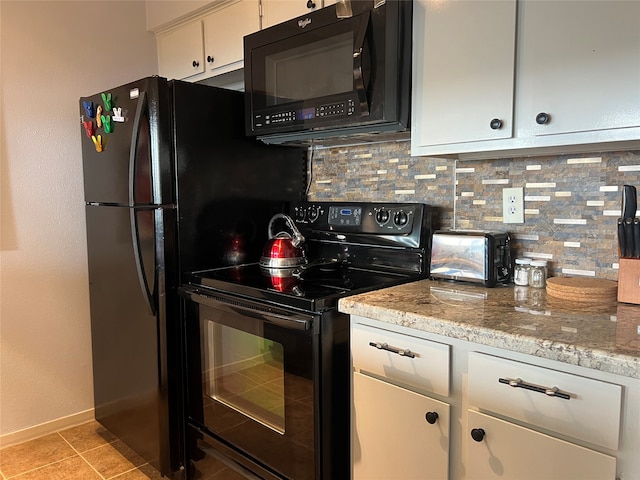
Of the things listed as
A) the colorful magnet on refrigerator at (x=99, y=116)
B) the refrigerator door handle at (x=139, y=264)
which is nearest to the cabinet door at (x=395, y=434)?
the refrigerator door handle at (x=139, y=264)

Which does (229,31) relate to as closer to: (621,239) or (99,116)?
(99,116)

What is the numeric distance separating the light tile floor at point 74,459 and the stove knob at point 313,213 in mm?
1271

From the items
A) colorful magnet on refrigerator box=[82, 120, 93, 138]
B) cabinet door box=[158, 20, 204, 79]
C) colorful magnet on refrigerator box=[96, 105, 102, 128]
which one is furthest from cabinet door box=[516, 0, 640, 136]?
colorful magnet on refrigerator box=[82, 120, 93, 138]

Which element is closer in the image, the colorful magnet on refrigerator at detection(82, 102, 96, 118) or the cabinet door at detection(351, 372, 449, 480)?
the cabinet door at detection(351, 372, 449, 480)

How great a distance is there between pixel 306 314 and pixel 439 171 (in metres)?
0.80

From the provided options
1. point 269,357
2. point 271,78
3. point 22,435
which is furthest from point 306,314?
point 22,435

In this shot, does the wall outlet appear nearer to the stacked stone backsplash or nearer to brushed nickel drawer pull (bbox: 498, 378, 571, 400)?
the stacked stone backsplash

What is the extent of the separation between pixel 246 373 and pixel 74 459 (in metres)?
1.15

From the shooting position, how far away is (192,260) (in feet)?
6.57

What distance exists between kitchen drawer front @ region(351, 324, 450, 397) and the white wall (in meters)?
1.76

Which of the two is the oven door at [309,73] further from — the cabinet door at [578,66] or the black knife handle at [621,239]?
the black knife handle at [621,239]

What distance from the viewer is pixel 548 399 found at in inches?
42.2

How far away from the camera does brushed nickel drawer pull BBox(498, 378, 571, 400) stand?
1.05m

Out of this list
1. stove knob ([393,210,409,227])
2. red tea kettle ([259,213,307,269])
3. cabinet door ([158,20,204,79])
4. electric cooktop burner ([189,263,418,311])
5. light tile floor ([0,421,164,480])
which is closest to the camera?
electric cooktop burner ([189,263,418,311])
